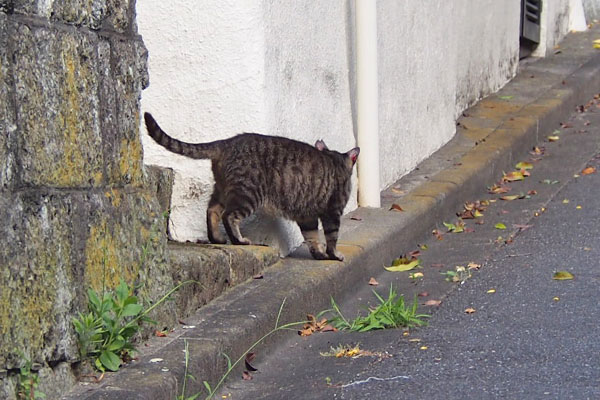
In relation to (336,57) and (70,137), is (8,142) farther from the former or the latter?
(336,57)

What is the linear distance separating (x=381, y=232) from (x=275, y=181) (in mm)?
966

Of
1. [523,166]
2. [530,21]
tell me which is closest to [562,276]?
[523,166]

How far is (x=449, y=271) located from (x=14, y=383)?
3166mm

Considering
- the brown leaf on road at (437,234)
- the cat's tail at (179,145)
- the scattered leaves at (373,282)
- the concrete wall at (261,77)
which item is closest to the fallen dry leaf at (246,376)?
the cat's tail at (179,145)

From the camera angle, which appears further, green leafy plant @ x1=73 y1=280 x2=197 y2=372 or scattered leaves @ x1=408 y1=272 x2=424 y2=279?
scattered leaves @ x1=408 y1=272 x2=424 y2=279

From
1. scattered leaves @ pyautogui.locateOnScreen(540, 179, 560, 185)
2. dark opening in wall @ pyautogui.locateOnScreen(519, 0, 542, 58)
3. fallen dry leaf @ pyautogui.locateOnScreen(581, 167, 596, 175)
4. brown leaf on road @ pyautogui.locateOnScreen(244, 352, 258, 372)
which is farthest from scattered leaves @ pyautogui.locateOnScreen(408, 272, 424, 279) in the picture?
dark opening in wall @ pyautogui.locateOnScreen(519, 0, 542, 58)

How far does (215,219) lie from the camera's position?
5.44 metres

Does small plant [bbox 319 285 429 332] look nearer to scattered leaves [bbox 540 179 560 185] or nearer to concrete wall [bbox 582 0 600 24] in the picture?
scattered leaves [bbox 540 179 560 185]

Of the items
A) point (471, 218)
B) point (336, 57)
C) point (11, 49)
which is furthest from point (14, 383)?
point (471, 218)

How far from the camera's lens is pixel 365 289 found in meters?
5.82

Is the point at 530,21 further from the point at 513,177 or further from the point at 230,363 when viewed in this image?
the point at 230,363

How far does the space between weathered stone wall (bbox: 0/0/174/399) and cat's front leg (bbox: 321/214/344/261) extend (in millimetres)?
1628

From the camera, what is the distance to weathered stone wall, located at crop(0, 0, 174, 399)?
3291mm

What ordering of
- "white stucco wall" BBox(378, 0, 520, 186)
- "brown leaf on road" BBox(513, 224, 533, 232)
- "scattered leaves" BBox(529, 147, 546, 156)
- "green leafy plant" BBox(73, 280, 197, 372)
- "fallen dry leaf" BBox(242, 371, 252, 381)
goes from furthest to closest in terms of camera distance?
"scattered leaves" BBox(529, 147, 546, 156) < "white stucco wall" BBox(378, 0, 520, 186) < "brown leaf on road" BBox(513, 224, 533, 232) < "fallen dry leaf" BBox(242, 371, 252, 381) < "green leafy plant" BBox(73, 280, 197, 372)
